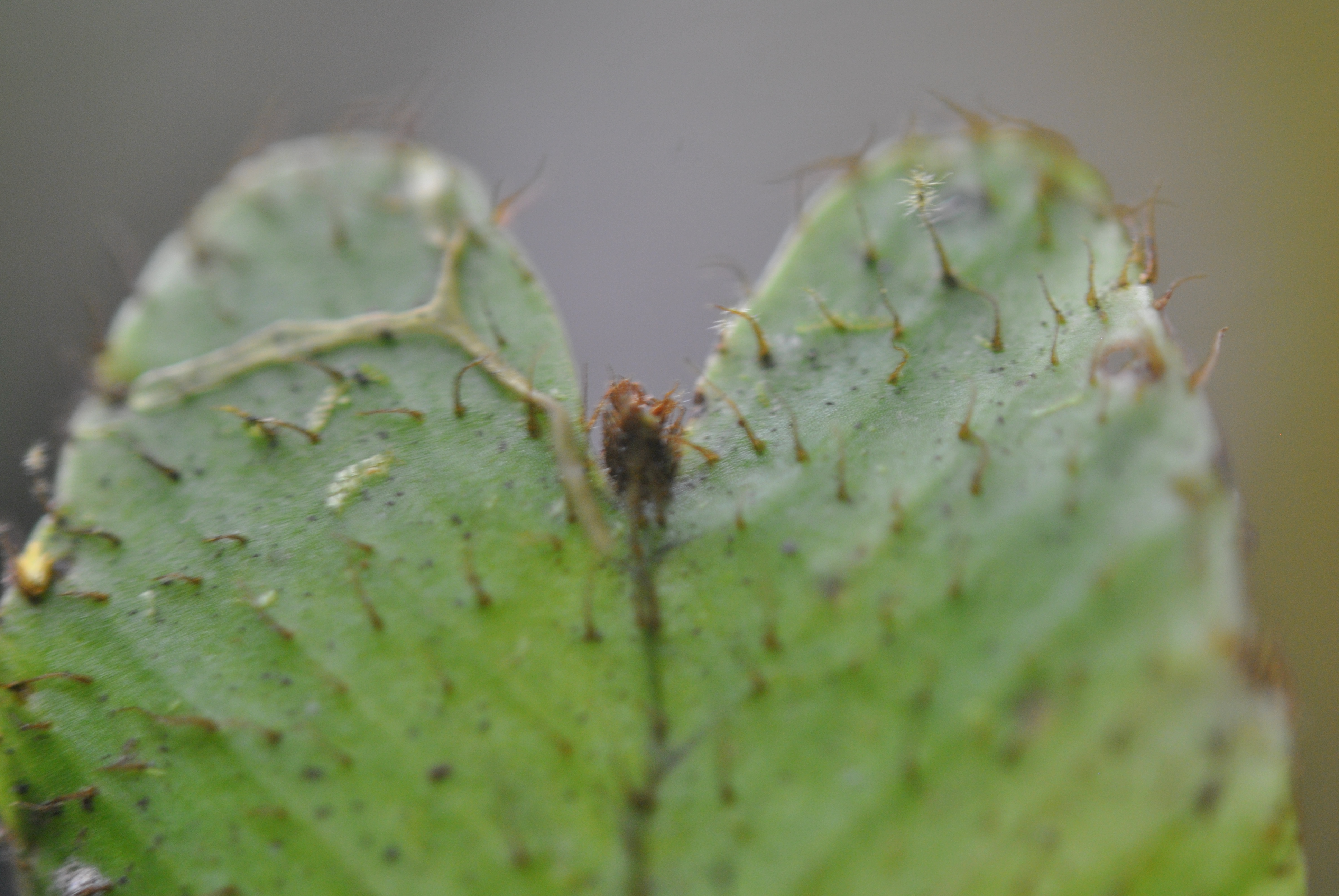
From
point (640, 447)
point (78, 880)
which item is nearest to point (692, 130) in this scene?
point (640, 447)

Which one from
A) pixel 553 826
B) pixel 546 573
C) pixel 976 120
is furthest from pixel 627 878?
pixel 976 120

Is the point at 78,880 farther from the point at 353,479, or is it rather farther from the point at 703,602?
the point at 703,602

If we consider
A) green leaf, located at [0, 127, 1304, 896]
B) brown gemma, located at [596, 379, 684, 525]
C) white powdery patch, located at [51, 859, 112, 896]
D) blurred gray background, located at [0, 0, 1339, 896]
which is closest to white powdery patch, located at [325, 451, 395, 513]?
green leaf, located at [0, 127, 1304, 896]

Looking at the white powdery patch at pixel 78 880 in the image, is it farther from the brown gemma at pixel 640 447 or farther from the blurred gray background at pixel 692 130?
the blurred gray background at pixel 692 130

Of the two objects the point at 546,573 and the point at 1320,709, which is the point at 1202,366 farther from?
the point at 1320,709

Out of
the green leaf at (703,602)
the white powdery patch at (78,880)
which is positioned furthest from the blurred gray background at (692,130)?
the white powdery patch at (78,880)

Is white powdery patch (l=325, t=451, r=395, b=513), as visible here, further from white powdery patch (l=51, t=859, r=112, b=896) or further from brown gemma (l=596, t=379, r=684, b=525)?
white powdery patch (l=51, t=859, r=112, b=896)
